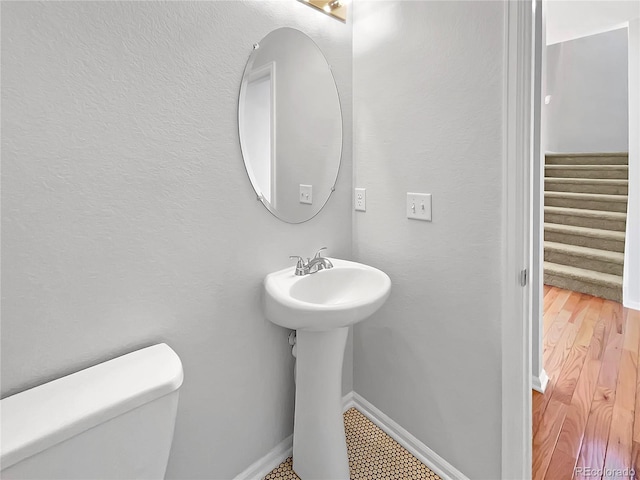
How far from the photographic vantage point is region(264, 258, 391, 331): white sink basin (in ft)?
3.59

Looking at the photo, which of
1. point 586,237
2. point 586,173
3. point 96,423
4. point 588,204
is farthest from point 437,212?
point 586,173

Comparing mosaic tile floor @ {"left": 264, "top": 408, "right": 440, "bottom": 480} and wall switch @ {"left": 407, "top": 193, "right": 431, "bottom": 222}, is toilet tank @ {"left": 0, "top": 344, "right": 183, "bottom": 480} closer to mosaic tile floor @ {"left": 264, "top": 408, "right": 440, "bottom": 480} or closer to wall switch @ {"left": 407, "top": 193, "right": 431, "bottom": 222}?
mosaic tile floor @ {"left": 264, "top": 408, "right": 440, "bottom": 480}

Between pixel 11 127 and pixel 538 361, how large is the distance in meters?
2.46

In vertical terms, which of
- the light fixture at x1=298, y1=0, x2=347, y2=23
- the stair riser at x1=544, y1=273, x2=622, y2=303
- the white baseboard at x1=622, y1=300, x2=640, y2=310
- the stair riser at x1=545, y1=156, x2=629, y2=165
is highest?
the light fixture at x1=298, y1=0, x2=347, y2=23

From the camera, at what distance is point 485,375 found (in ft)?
4.16

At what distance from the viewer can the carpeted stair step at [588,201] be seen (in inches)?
144

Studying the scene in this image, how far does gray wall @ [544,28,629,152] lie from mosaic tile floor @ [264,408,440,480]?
558 cm

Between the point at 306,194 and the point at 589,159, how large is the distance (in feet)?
16.2

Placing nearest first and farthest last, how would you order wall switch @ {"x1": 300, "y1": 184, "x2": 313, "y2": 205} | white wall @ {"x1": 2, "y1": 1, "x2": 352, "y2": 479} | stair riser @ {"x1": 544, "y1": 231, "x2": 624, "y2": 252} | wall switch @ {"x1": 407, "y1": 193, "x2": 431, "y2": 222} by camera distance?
white wall @ {"x1": 2, "y1": 1, "x2": 352, "y2": 479} → wall switch @ {"x1": 407, "y1": 193, "x2": 431, "y2": 222} → wall switch @ {"x1": 300, "y1": 184, "x2": 313, "y2": 205} → stair riser @ {"x1": 544, "y1": 231, "x2": 624, "y2": 252}

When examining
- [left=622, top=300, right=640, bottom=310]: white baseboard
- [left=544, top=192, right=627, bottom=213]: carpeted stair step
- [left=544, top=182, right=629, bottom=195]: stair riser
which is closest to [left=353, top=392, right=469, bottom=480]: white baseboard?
[left=622, top=300, right=640, bottom=310]: white baseboard

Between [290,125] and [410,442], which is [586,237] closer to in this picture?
[410,442]

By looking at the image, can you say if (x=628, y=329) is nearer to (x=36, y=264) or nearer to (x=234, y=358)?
(x=234, y=358)

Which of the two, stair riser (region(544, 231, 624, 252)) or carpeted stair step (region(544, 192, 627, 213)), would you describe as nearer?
stair riser (region(544, 231, 624, 252))

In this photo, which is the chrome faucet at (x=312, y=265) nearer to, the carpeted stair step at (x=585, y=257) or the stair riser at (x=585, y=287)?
the stair riser at (x=585, y=287)
